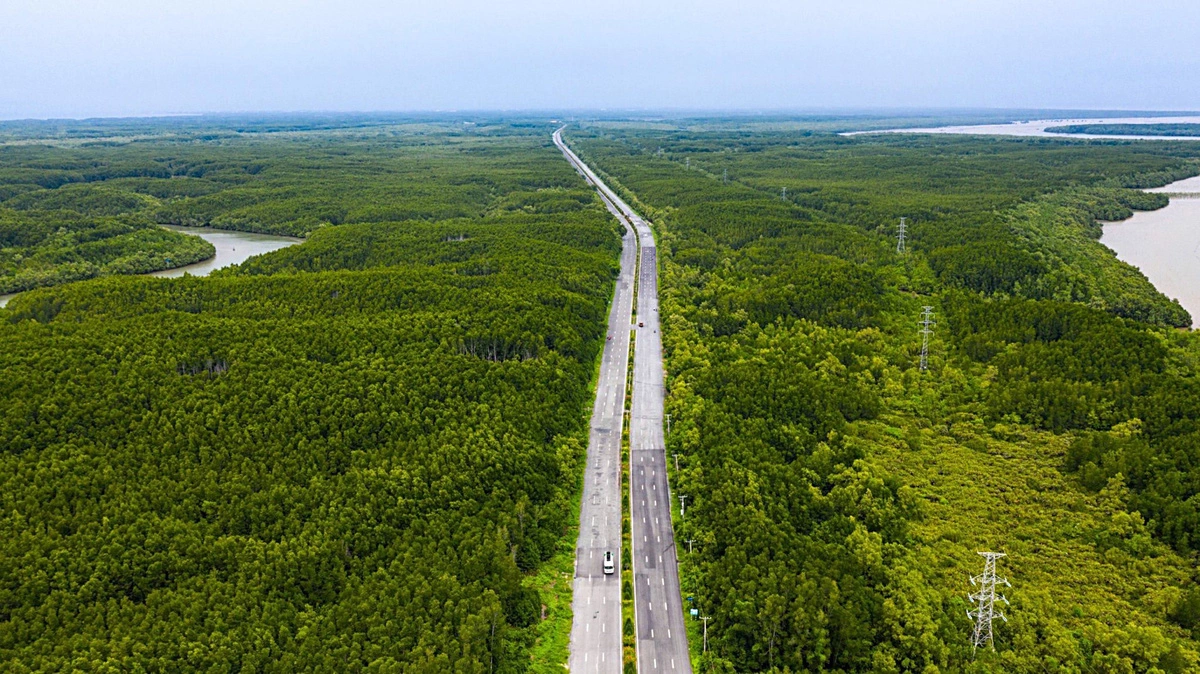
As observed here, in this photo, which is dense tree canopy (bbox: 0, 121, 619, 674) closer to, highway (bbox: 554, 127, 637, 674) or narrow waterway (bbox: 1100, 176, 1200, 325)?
highway (bbox: 554, 127, 637, 674)

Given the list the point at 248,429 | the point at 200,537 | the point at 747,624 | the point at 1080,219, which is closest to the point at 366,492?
the point at 200,537

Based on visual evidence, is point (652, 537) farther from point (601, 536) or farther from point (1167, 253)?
point (1167, 253)

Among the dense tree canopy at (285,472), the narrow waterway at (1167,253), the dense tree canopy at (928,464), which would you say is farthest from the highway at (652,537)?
the narrow waterway at (1167,253)

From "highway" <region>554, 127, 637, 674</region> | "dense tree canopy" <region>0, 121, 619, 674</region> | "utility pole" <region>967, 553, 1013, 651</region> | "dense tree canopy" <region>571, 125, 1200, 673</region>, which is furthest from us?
"highway" <region>554, 127, 637, 674</region>

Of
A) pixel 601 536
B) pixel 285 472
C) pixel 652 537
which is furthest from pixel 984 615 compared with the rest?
pixel 285 472

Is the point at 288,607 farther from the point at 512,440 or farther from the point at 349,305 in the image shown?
the point at 349,305

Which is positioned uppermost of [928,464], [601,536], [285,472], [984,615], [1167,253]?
[1167,253]

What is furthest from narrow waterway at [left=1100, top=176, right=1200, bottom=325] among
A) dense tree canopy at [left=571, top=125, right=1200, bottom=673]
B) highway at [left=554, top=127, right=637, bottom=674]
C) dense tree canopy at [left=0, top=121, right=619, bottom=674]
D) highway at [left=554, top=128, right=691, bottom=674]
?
dense tree canopy at [left=0, top=121, right=619, bottom=674]
